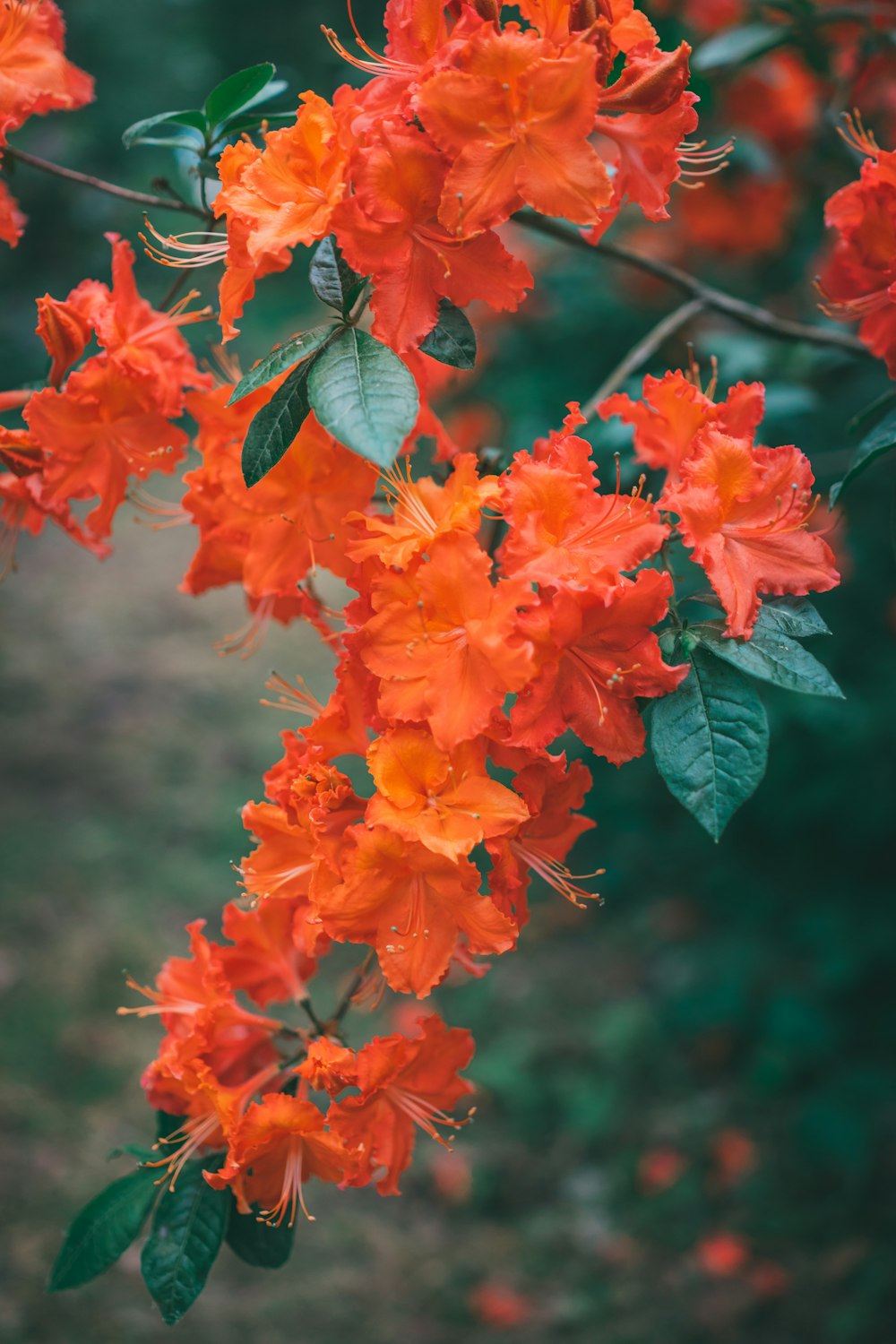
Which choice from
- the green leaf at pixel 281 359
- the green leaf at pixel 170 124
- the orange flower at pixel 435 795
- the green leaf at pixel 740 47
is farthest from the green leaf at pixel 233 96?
the green leaf at pixel 740 47

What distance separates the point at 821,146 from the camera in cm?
219

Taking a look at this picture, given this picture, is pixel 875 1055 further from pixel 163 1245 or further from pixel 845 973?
pixel 163 1245

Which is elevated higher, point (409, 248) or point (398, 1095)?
point (409, 248)

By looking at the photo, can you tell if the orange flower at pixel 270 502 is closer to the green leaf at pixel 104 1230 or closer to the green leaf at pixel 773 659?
the green leaf at pixel 773 659

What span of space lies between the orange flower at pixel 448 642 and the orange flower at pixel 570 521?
43 mm

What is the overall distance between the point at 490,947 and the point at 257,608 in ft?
1.70

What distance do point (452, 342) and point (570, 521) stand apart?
7.7 inches

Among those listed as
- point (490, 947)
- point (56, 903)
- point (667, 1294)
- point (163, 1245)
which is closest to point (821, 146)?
point (490, 947)

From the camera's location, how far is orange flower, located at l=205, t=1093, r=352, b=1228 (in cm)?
108

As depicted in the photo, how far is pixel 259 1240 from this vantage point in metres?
1.21

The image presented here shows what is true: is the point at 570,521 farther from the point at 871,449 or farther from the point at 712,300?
the point at 712,300

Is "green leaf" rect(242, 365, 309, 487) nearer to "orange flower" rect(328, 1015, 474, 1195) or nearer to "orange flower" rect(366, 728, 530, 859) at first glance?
"orange flower" rect(366, 728, 530, 859)

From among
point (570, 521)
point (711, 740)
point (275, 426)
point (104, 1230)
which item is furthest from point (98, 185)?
point (104, 1230)

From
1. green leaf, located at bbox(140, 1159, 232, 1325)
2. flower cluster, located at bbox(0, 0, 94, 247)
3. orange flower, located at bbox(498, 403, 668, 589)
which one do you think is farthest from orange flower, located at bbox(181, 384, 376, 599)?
green leaf, located at bbox(140, 1159, 232, 1325)
